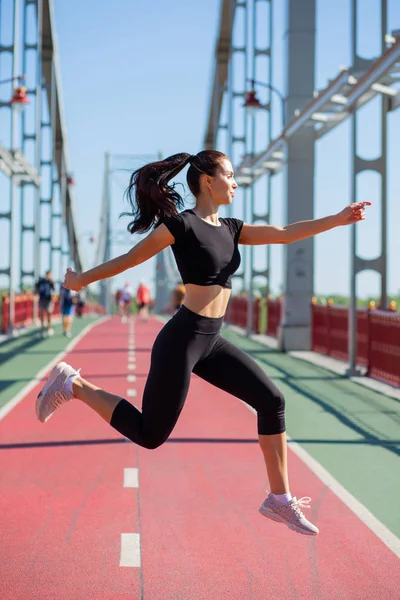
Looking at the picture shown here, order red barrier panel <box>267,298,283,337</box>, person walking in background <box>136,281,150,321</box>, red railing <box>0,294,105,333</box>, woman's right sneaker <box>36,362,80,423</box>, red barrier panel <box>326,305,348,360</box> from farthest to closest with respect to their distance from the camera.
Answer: person walking in background <box>136,281,150,321</box>
red railing <box>0,294,105,333</box>
red barrier panel <box>267,298,283,337</box>
red barrier panel <box>326,305,348,360</box>
woman's right sneaker <box>36,362,80,423</box>

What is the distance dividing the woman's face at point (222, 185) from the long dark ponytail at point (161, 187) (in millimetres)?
56

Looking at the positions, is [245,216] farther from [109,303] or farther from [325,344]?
[109,303]

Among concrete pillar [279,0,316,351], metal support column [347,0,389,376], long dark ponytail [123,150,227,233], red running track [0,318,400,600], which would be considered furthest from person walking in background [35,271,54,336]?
long dark ponytail [123,150,227,233]

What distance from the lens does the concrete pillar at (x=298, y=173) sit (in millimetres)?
20797

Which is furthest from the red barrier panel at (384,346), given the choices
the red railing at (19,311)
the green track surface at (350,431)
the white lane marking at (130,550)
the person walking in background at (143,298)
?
the person walking in background at (143,298)

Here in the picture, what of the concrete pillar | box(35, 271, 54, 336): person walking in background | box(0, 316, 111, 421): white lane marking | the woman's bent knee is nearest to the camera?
the woman's bent knee

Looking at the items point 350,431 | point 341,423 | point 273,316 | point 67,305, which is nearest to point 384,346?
point 341,423

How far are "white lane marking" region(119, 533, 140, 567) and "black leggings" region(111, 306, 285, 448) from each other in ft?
1.83

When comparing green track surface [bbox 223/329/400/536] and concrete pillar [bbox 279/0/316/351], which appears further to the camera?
concrete pillar [bbox 279/0/316/351]

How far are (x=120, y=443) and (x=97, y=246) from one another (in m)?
97.2

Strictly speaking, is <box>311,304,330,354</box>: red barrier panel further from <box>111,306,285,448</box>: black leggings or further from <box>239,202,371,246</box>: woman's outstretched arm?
<box>111,306,285,448</box>: black leggings

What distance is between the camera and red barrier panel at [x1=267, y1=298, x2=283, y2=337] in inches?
1003

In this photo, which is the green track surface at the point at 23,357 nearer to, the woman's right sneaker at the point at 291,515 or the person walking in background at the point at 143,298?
the woman's right sneaker at the point at 291,515

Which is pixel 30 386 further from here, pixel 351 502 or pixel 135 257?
pixel 135 257
